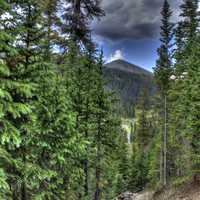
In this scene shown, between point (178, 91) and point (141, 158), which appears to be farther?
point (141, 158)

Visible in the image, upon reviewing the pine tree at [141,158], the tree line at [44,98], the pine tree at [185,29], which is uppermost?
the pine tree at [185,29]

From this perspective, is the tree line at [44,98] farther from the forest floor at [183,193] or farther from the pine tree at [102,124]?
the forest floor at [183,193]

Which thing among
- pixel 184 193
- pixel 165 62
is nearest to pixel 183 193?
pixel 184 193

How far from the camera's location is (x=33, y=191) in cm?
1171

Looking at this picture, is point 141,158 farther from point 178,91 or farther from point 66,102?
point 66,102

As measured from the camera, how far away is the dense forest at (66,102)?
9250 mm

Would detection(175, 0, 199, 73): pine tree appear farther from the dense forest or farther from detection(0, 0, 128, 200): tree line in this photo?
detection(0, 0, 128, 200): tree line

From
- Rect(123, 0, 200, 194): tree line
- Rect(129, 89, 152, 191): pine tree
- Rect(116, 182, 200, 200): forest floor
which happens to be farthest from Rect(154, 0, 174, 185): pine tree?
Rect(129, 89, 152, 191): pine tree

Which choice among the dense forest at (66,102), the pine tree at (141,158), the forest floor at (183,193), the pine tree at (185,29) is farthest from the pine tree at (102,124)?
the pine tree at (141,158)

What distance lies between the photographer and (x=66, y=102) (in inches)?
510

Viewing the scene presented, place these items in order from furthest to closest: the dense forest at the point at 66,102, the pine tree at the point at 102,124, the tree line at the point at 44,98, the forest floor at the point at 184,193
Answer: the pine tree at the point at 102,124
the forest floor at the point at 184,193
the dense forest at the point at 66,102
the tree line at the point at 44,98

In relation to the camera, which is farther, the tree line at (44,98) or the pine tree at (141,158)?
the pine tree at (141,158)

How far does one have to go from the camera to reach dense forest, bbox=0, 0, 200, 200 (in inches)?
364


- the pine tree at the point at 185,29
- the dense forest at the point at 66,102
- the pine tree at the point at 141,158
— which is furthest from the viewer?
the pine tree at the point at 141,158
